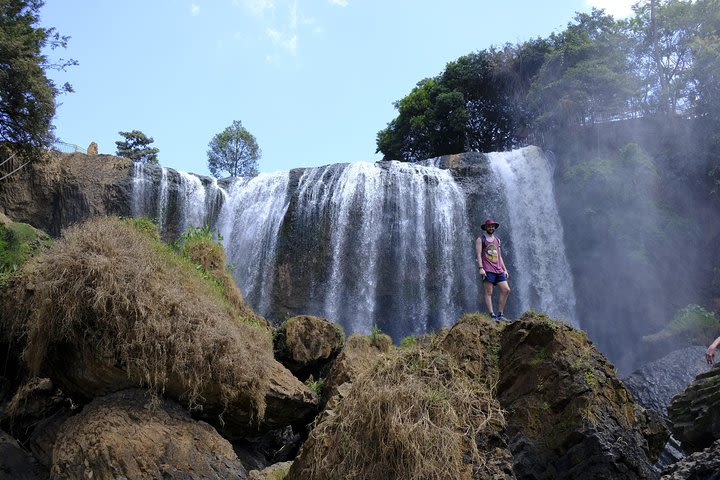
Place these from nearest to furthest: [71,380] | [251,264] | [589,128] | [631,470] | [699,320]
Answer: [631,470] < [71,380] < [699,320] < [251,264] < [589,128]

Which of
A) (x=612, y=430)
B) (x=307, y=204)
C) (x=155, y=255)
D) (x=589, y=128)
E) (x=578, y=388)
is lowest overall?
(x=612, y=430)

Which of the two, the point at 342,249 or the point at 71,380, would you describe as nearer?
the point at 71,380

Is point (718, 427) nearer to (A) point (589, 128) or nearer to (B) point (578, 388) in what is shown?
(B) point (578, 388)

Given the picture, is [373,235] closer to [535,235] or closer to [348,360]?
[535,235]

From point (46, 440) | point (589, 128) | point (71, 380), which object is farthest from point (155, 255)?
point (589, 128)

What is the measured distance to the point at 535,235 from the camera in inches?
802

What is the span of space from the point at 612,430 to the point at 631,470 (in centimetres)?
28

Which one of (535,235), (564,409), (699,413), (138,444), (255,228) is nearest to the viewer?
(564,409)

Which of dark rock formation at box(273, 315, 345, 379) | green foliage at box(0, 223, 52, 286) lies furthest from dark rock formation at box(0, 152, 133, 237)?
dark rock formation at box(273, 315, 345, 379)

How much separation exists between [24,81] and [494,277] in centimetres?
1363

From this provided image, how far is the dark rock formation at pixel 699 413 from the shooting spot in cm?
605

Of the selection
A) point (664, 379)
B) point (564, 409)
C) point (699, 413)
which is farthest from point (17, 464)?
point (664, 379)

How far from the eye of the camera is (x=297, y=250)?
19781 mm

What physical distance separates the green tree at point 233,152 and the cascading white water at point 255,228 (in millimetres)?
25060
